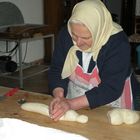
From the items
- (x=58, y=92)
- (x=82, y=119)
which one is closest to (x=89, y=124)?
(x=82, y=119)

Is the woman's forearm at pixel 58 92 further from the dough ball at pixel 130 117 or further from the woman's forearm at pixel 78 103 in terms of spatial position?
the dough ball at pixel 130 117

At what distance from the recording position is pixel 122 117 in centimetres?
116

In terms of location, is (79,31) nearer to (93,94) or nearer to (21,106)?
(93,94)

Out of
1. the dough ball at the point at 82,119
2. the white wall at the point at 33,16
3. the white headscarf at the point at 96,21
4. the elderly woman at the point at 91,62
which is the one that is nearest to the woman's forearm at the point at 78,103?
the elderly woman at the point at 91,62

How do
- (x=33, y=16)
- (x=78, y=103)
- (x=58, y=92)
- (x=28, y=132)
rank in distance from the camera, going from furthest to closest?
(x=33, y=16)
(x=58, y=92)
(x=78, y=103)
(x=28, y=132)

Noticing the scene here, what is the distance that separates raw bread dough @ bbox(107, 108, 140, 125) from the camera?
1.14 m

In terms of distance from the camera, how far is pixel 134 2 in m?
6.42

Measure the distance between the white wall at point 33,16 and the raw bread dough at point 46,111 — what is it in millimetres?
3389

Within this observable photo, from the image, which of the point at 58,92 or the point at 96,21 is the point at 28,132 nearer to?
the point at 58,92

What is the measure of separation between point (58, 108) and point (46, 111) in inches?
1.9

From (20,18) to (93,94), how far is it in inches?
124

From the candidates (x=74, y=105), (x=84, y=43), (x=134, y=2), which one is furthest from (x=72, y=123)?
(x=134, y=2)

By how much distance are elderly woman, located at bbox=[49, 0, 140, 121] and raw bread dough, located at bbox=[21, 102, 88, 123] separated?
0.02 m

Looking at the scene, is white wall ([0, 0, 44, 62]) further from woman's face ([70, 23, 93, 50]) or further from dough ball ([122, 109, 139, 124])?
dough ball ([122, 109, 139, 124])
